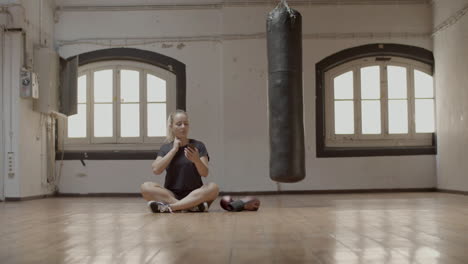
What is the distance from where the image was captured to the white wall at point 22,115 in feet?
24.5

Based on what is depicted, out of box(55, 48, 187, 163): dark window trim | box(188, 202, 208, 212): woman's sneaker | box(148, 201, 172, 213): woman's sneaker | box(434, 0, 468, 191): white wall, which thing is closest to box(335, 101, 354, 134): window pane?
box(434, 0, 468, 191): white wall

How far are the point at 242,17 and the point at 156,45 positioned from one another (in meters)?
1.31

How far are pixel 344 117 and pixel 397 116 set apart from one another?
0.77m

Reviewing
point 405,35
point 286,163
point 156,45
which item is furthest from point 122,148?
point 286,163

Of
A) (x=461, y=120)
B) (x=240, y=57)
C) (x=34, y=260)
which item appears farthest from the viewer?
(x=240, y=57)

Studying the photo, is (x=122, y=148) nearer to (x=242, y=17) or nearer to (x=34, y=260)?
(x=242, y=17)

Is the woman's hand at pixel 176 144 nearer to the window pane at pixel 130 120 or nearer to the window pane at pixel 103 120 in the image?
the window pane at pixel 130 120

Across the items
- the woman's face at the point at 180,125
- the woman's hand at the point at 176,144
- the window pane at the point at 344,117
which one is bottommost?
the woman's hand at the point at 176,144

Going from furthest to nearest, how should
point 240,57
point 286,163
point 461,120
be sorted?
point 240,57 → point 461,120 → point 286,163

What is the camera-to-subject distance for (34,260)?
2.37 meters

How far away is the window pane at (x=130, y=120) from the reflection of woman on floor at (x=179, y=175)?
3.61 metres

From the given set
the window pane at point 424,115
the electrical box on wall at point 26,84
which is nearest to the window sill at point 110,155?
the electrical box on wall at point 26,84

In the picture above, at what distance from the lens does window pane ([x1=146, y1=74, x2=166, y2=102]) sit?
8773mm

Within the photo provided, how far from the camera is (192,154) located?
186 inches
